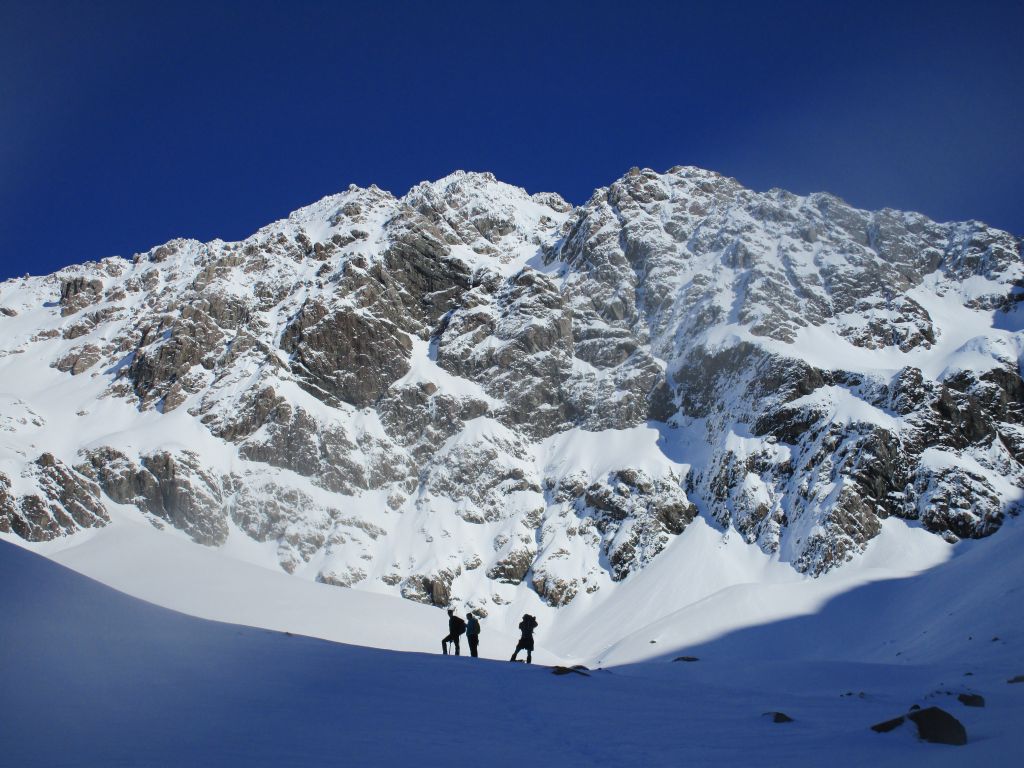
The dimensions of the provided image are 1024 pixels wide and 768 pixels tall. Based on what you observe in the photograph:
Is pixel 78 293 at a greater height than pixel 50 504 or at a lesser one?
greater

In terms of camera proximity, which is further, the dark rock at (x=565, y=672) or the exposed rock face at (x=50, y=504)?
the exposed rock face at (x=50, y=504)

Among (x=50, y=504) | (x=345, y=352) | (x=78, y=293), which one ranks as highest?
(x=78, y=293)

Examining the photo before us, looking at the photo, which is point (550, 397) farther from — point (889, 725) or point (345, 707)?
point (889, 725)

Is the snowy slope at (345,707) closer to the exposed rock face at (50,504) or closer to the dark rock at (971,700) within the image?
the dark rock at (971,700)

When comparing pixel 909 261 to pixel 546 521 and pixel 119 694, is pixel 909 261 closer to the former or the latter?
pixel 546 521

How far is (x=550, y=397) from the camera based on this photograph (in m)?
141

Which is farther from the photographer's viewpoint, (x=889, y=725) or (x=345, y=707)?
(x=345, y=707)

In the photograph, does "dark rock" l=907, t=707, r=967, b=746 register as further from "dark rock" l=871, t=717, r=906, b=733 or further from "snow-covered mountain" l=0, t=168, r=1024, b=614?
"snow-covered mountain" l=0, t=168, r=1024, b=614

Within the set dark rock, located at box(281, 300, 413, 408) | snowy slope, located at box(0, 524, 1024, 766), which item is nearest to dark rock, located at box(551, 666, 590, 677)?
snowy slope, located at box(0, 524, 1024, 766)

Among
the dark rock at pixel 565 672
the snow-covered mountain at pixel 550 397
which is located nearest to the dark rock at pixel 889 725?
the dark rock at pixel 565 672

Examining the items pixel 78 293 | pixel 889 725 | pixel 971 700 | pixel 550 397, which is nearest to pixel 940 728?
pixel 889 725

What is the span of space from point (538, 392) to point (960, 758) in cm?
13121

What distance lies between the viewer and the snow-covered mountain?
105 m

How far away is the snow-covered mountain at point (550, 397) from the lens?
4139 inches
